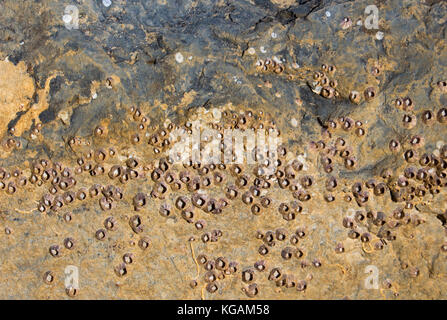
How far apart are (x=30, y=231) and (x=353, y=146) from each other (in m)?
1.64

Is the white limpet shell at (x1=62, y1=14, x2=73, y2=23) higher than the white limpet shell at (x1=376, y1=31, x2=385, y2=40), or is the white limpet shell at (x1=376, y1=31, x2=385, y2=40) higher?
the white limpet shell at (x1=62, y1=14, x2=73, y2=23)

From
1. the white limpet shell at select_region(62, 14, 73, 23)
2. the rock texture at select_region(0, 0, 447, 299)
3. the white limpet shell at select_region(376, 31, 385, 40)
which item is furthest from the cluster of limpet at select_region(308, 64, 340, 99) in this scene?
the white limpet shell at select_region(62, 14, 73, 23)

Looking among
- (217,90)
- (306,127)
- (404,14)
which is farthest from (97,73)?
(404,14)

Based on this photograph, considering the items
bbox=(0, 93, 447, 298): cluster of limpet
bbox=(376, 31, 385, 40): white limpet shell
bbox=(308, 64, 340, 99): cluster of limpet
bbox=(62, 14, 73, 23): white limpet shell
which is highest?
bbox=(62, 14, 73, 23): white limpet shell

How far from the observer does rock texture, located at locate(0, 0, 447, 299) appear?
9.85 ft

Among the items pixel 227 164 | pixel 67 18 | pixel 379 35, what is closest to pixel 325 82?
pixel 379 35

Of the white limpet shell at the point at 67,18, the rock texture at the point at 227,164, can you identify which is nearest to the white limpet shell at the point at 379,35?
the rock texture at the point at 227,164

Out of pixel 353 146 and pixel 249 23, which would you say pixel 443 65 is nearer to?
pixel 353 146

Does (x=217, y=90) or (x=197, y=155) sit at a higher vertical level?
(x=217, y=90)

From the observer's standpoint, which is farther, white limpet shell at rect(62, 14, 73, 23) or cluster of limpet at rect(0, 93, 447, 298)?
white limpet shell at rect(62, 14, 73, 23)

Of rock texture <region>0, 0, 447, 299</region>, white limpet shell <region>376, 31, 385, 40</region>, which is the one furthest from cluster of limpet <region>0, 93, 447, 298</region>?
white limpet shell <region>376, 31, 385, 40</region>

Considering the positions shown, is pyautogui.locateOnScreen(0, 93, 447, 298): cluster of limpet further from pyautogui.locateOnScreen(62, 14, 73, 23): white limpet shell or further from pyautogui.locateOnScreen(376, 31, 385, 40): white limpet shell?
pyautogui.locateOnScreen(62, 14, 73, 23): white limpet shell

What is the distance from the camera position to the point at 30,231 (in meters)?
3.11

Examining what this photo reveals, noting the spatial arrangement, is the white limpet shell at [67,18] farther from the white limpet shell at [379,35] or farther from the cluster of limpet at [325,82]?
the white limpet shell at [379,35]
